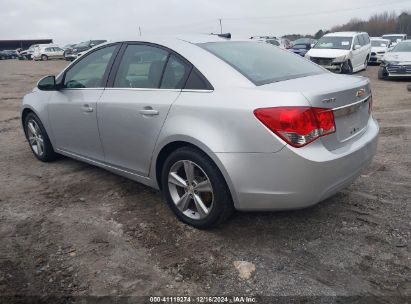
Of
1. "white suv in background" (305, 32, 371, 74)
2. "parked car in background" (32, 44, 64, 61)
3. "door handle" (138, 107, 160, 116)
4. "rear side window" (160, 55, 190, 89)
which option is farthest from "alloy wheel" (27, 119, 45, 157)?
"parked car in background" (32, 44, 64, 61)

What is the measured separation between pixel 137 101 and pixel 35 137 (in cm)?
247

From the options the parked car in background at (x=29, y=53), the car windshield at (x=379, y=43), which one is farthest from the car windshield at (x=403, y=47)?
the parked car in background at (x=29, y=53)

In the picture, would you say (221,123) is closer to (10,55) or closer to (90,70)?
(90,70)

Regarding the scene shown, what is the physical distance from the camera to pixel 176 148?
3.38m

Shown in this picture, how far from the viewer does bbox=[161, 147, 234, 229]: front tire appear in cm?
310

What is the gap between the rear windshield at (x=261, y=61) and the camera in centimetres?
324

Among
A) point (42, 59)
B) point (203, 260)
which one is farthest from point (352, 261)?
point (42, 59)

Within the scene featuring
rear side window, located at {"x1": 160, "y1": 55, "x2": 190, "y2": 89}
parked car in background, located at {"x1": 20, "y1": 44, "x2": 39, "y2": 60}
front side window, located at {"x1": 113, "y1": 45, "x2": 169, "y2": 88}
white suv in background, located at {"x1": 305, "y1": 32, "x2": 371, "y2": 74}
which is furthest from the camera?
parked car in background, located at {"x1": 20, "y1": 44, "x2": 39, "y2": 60}

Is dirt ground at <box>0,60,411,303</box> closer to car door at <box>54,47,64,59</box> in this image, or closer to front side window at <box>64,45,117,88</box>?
front side window at <box>64,45,117,88</box>

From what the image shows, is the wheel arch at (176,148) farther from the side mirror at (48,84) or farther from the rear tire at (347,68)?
the rear tire at (347,68)

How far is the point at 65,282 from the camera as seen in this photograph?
2760 mm

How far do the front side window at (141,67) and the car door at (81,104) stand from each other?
0.71 ft

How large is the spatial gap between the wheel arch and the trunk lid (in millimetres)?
665

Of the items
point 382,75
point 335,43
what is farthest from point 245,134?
point 335,43
